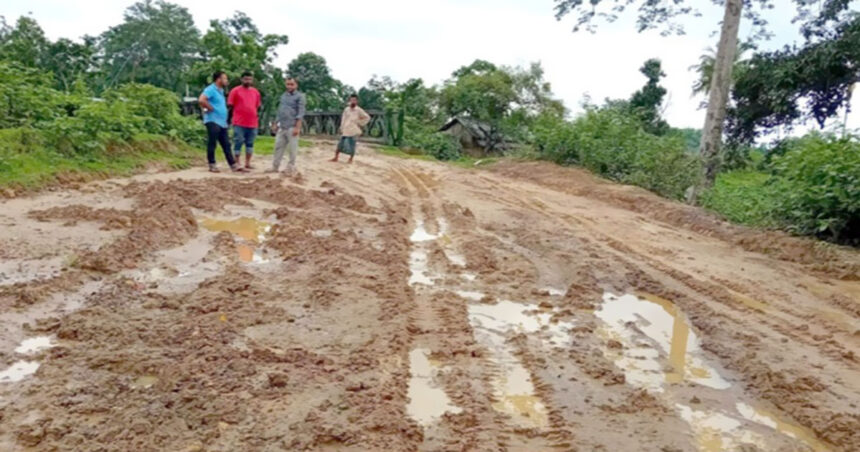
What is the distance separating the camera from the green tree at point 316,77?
112ft

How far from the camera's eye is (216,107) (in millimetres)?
9633

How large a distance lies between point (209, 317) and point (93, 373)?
83 centimetres

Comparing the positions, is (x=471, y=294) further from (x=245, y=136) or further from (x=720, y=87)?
(x=720, y=87)

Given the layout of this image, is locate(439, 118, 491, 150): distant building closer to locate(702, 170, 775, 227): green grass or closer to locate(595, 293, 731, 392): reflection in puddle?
locate(702, 170, 775, 227): green grass

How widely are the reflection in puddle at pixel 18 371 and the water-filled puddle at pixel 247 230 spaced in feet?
7.11

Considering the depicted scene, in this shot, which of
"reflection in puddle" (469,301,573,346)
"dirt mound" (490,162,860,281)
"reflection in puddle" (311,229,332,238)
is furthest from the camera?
"dirt mound" (490,162,860,281)

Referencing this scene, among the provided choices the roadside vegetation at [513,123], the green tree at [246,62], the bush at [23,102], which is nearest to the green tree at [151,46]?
the roadside vegetation at [513,123]

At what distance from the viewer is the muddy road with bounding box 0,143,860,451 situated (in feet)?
8.56

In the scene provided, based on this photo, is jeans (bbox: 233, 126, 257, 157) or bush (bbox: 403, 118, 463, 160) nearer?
jeans (bbox: 233, 126, 257, 157)

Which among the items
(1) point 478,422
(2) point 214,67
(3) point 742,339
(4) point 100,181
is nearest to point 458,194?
(4) point 100,181

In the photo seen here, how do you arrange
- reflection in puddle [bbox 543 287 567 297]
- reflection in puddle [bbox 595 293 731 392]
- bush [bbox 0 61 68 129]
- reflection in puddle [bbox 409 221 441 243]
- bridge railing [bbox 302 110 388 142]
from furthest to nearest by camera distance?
bridge railing [bbox 302 110 388 142] < bush [bbox 0 61 68 129] < reflection in puddle [bbox 409 221 441 243] < reflection in puddle [bbox 543 287 567 297] < reflection in puddle [bbox 595 293 731 392]

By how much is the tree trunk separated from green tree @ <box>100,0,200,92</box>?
142 ft

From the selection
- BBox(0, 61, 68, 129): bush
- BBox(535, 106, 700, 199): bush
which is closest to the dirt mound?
BBox(535, 106, 700, 199): bush

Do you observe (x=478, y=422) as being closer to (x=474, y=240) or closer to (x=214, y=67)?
(x=474, y=240)
